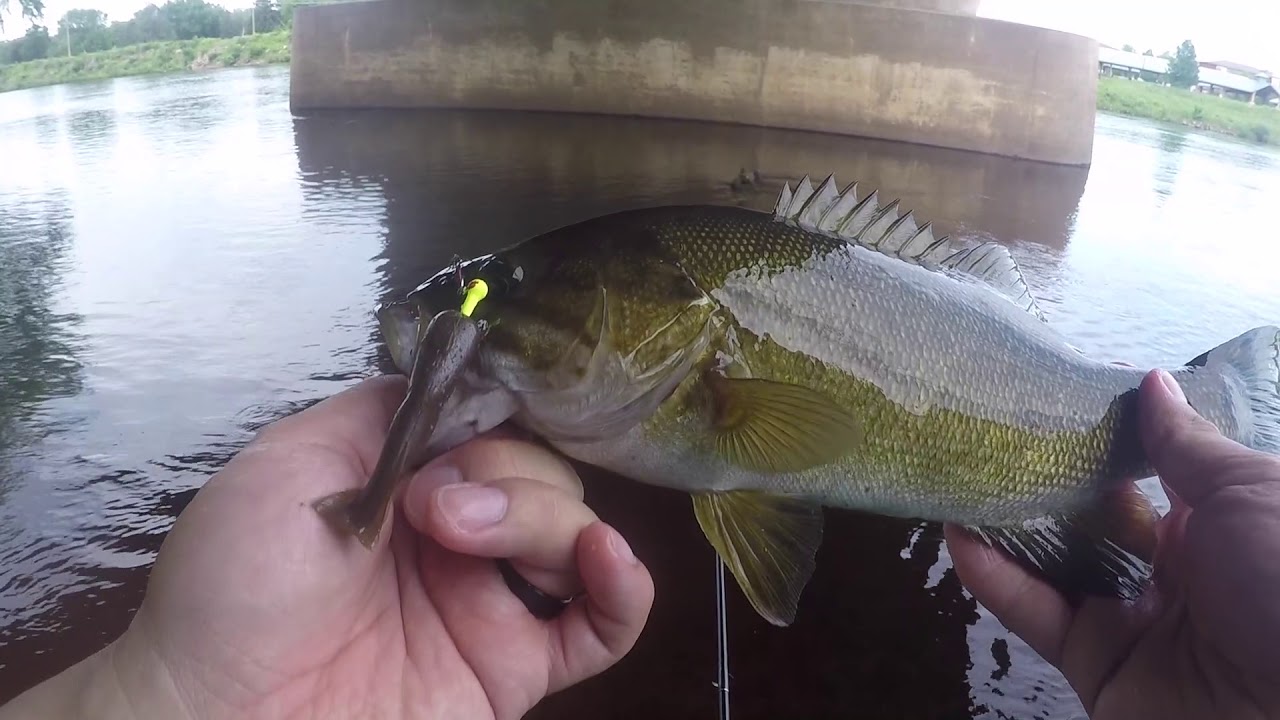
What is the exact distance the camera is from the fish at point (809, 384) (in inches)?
75.2

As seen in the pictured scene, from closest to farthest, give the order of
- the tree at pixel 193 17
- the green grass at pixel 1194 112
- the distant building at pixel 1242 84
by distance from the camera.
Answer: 1. the green grass at pixel 1194 112
2. the tree at pixel 193 17
3. the distant building at pixel 1242 84

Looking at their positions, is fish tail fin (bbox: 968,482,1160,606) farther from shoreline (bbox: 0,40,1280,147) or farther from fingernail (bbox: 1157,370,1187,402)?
shoreline (bbox: 0,40,1280,147)

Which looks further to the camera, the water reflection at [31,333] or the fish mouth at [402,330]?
the water reflection at [31,333]

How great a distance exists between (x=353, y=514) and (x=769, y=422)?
3.32ft

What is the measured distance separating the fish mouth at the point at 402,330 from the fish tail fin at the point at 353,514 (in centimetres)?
31

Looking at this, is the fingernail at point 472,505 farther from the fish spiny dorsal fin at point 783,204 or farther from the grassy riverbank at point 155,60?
the grassy riverbank at point 155,60

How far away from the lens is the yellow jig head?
1771mm

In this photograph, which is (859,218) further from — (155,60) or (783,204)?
(155,60)

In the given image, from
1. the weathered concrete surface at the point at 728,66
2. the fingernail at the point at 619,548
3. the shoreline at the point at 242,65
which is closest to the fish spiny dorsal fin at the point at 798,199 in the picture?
the fingernail at the point at 619,548

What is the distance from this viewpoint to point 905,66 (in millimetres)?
21281

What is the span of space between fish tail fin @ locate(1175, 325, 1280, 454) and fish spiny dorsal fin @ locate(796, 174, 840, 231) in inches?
50.1

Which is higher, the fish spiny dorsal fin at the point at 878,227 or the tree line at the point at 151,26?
the tree line at the point at 151,26

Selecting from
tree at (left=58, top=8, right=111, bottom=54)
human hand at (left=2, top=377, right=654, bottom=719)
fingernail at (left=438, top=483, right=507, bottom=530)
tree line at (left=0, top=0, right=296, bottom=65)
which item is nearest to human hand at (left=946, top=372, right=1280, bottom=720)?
human hand at (left=2, top=377, right=654, bottom=719)

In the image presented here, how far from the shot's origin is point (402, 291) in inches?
319
